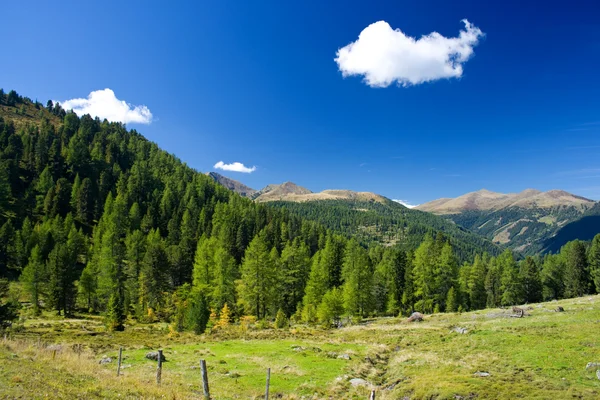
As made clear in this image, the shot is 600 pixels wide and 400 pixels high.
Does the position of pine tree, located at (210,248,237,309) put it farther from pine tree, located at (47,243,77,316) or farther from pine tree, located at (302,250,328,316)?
pine tree, located at (47,243,77,316)

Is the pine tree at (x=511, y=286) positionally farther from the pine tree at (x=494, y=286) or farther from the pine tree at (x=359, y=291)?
the pine tree at (x=359, y=291)

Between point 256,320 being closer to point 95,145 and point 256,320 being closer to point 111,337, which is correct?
point 111,337

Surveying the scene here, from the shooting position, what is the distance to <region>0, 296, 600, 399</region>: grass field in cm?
1616

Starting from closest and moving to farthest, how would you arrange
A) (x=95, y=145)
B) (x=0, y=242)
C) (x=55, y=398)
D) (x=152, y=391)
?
1. (x=55, y=398)
2. (x=152, y=391)
3. (x=0, y=242)
4. (x=95, y=145)

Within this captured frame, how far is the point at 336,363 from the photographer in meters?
30.3

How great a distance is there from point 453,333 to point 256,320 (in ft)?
123

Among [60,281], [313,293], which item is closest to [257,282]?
[313,293]

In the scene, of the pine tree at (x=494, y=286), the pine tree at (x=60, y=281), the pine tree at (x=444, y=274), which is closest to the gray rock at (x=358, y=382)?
the pine tree at (x=444, y=274)

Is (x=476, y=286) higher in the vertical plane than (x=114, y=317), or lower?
higher

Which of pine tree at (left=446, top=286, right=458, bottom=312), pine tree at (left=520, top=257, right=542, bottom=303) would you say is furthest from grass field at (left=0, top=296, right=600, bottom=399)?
pine tree at (left=520, top=257, right=542, bottom=303)

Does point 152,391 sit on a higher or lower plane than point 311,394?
higher

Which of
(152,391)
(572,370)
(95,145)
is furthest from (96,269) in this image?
(95,145)

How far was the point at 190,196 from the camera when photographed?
14488cm

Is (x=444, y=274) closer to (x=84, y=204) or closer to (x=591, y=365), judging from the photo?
(x=591, y=365)
